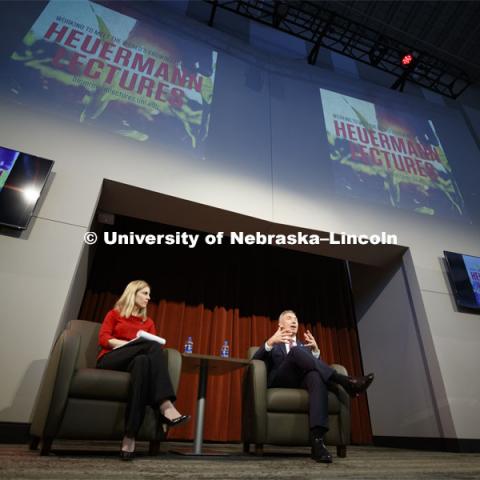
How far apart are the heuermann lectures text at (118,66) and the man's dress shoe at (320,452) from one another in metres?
Result: 3.14

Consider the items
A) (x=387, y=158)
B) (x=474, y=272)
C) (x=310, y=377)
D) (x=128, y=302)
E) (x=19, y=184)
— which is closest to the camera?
Answer: (x=310, y=377)

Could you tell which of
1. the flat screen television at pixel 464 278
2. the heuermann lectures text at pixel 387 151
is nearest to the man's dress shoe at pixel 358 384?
the flat screen television at pixel 464 278

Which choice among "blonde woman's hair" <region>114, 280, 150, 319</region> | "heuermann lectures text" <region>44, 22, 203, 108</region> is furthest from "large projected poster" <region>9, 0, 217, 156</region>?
"blonde woman's hair" <region>114, 280, 150, 319</region>

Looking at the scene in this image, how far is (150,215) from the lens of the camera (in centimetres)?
298

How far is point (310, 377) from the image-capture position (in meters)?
1.89

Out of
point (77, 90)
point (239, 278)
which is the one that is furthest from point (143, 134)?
point (239, 278)

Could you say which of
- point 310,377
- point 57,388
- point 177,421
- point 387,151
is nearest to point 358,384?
point 310,377

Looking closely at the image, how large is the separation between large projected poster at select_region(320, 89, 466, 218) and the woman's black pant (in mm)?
2649

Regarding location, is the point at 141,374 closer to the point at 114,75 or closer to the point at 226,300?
the point at 226,300

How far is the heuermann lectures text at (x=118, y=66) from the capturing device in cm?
305

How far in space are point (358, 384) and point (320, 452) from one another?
1.70ft

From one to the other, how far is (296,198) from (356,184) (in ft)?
2.84

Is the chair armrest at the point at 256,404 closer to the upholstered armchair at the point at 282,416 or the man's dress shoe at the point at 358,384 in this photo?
the upholstered armchair at the point at 282,416

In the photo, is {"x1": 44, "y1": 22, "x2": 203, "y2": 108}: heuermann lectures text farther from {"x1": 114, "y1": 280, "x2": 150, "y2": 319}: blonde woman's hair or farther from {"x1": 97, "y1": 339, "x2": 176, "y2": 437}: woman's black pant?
{"x1": 97, "y1": 339, "x2": 176, "y2": 437}: woman's black pant
